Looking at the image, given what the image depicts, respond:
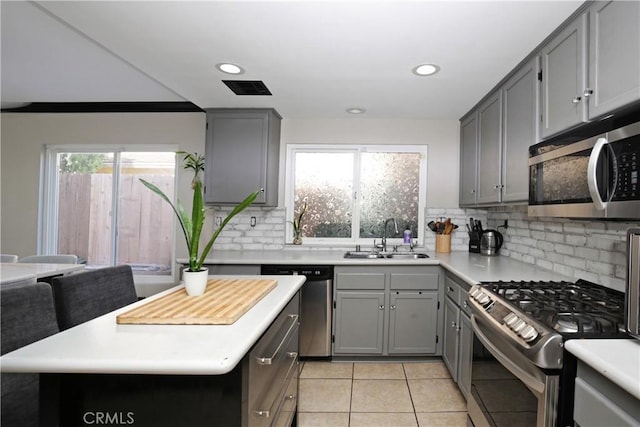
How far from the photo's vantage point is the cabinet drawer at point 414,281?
9.12ft

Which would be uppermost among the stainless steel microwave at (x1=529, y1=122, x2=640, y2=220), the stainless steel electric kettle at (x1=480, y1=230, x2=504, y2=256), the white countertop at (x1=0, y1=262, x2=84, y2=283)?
the stainless steel microwave at (x1=529, y1=122, x2=640, y2=220)

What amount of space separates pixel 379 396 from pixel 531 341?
1504 mm

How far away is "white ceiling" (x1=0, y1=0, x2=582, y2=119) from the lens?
1567 mm

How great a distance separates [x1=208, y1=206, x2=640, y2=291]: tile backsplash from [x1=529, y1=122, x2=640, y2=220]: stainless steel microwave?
0.43 metres

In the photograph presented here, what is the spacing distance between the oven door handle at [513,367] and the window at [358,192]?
1915mm

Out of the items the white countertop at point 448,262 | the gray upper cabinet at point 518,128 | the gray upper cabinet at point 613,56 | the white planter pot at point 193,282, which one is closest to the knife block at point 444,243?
the white countertop at point 448,262

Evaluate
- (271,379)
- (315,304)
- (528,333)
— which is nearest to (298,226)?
(315,304)

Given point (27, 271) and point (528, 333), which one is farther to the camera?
point (27, 271)

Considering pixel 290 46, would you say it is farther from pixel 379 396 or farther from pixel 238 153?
pixel 379 396

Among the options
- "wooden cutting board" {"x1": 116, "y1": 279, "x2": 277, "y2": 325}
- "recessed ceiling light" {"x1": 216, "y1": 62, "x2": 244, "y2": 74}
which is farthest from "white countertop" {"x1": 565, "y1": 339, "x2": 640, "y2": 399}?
"recessed ceiling light" {"x1": 216, "y1": 62, "x2": 244, "y2": 74}

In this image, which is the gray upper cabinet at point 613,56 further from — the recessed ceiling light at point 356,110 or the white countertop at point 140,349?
the recessed ceiling light at point 356,110

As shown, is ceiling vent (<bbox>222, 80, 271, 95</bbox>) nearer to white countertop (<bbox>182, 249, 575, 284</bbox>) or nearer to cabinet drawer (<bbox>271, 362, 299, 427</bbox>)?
white countertop (<bbox>182, 249, 575, 284</bbox>)

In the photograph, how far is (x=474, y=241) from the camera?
3.24 metres

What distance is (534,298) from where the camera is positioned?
1.43 meters
